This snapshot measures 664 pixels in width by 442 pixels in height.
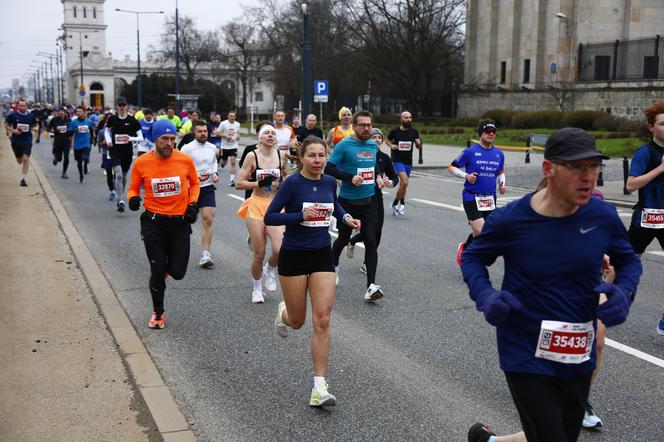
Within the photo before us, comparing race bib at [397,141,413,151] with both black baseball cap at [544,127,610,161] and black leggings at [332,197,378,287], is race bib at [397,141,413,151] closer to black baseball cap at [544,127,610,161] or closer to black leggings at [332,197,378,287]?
black leggings at [332,197,378,287]

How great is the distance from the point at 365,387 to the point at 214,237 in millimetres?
7110

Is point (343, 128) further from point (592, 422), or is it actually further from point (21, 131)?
point (592, 422)

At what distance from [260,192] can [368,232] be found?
121 centimetres

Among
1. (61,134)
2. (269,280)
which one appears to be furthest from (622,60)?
(269,280)

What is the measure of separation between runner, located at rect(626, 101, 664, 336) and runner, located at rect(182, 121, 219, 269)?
17.2 ft

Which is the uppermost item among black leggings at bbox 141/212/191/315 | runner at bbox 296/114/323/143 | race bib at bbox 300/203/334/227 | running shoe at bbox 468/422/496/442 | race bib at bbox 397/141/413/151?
runner at bbox 296/114/323/143

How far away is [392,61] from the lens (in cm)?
6588

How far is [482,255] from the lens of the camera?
3.61 metres

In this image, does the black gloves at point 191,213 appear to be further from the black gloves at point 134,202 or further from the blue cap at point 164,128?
the blue cap at point 164,128

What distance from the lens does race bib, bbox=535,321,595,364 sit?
3.39 m

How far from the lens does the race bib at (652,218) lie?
22.3 ft

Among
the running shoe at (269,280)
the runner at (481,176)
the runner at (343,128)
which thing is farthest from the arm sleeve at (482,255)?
the runner at (343,128)

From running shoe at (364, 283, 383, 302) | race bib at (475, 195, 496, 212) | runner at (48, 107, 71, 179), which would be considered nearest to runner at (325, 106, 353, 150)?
race bib at (475, 195, 496, 212)

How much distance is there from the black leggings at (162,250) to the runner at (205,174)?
2676mm
